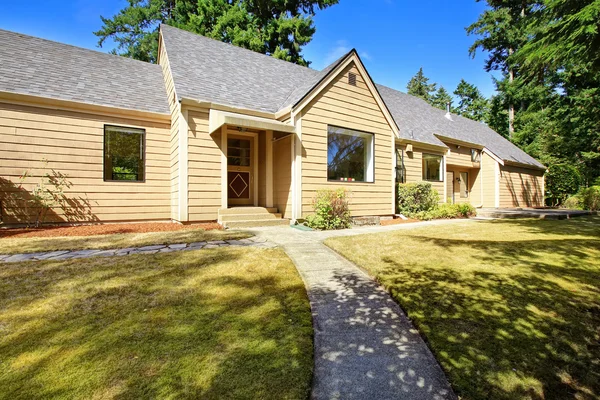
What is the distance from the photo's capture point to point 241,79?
34.2 ft

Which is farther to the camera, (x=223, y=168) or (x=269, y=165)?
(x=269, y=165)

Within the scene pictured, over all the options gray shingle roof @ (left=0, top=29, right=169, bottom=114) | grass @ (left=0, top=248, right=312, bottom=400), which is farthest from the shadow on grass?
gray shingle roof @ (left=0, top=29, right=169, bottom=114)

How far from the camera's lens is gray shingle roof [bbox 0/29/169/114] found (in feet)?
25.9

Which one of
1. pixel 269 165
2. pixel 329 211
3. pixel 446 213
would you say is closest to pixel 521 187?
pixel 446 213

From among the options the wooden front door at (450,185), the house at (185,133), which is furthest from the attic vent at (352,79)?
the wooden front door at (450,185)

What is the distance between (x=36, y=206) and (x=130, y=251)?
192 inches

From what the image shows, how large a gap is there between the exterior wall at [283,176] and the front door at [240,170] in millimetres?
867

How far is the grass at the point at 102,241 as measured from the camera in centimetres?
510

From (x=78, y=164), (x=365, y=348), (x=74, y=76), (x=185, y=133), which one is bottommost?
(x=365, y=348)

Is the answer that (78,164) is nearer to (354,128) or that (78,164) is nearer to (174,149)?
(174,149)

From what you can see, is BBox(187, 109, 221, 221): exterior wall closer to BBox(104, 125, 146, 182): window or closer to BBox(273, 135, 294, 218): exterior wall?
BBox(273, 135, 294, 218): exterior wall

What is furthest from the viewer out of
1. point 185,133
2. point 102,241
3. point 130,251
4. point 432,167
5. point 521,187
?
point 521,187

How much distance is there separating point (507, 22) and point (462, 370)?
37.1 m

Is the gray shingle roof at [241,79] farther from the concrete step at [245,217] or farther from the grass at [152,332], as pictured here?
the grass at [152,332]
